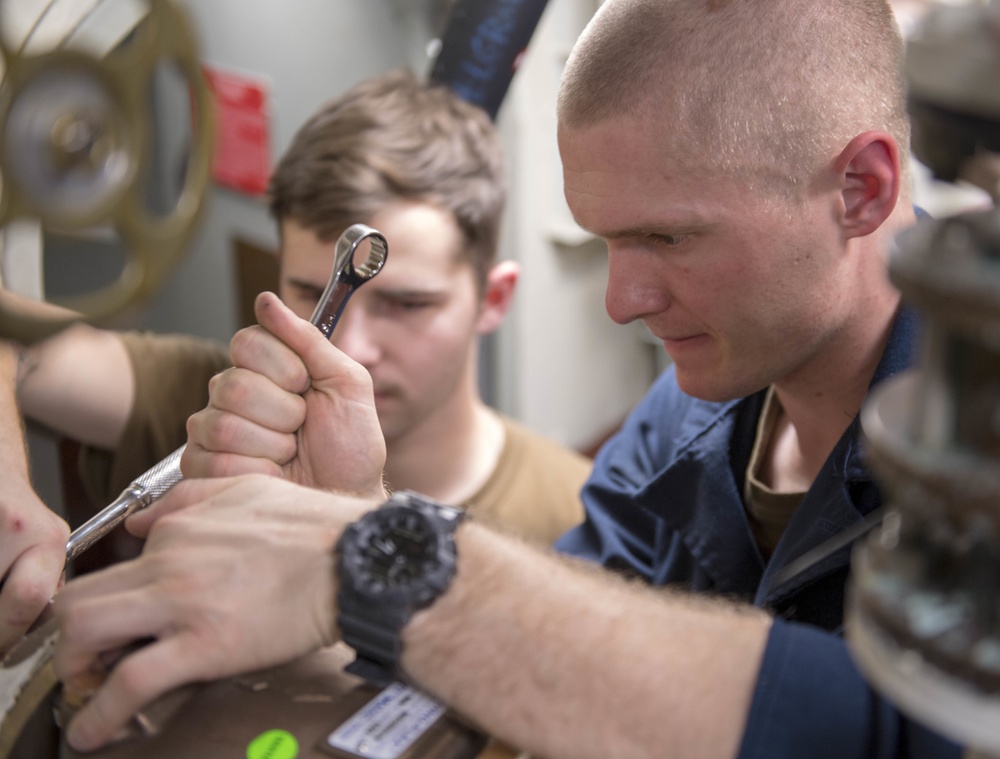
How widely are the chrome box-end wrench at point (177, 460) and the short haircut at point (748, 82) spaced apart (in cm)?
25

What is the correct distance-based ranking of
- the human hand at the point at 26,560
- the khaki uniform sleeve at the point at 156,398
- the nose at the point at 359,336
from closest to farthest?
1. the human hand at the point at 26,560
2. the khaki uniform sleeve at the point at 156,398
3. the nose at the point at 359,336

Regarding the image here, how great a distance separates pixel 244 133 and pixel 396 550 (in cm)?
163

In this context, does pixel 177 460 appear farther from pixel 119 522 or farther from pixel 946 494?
pixel 946 494

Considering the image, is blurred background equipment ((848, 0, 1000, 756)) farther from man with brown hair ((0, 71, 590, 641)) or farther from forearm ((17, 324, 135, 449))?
forearm ((17, 324, 135, 449))

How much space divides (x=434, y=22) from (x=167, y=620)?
1574 millimetres

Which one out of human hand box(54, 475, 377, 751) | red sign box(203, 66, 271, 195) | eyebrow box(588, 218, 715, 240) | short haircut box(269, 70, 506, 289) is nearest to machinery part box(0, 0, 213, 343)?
human hand box(54, 475, 377, 751)

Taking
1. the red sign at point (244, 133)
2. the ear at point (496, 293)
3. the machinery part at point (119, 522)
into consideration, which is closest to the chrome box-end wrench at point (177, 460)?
the machinery part at point (119, 522)

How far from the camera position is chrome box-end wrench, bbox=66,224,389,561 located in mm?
664

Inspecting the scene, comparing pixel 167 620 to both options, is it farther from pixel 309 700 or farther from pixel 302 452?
pixel 302 452

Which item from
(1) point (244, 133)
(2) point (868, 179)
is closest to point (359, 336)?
(2) point (868, 179)

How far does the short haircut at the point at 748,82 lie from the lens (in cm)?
84

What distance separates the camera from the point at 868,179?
86 cm

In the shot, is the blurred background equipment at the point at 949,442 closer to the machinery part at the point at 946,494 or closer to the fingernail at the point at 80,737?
the machinery part at the point at 946,494

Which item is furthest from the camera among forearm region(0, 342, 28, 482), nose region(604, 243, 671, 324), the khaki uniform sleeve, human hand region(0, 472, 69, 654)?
the khaki uniform sleeve
